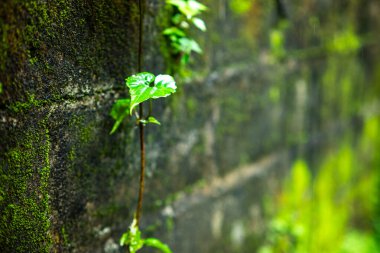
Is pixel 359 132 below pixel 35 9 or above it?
below

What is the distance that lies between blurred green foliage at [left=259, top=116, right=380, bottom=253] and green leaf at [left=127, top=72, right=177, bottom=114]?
169cm

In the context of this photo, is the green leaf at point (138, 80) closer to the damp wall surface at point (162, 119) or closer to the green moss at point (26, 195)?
the damp wall surface at point (162, 119)

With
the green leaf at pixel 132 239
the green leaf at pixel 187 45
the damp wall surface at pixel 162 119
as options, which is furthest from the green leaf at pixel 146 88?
the green leaf at pixel 132 239

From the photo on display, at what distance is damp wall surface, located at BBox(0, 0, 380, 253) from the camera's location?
1189mm

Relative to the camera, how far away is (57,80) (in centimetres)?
126

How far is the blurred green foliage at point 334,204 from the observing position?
111 inches

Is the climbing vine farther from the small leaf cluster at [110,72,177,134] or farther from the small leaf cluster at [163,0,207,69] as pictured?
the small leaf cluster at [163,0,207,69]

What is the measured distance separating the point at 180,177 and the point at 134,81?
2.49ft

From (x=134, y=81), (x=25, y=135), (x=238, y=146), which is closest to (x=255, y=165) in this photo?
(x=238, y=146)

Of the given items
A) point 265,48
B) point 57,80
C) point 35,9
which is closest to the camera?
point 35,9

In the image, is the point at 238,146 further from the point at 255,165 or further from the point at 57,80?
the point at 57,80

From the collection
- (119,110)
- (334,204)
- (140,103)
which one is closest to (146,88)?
(140,103)

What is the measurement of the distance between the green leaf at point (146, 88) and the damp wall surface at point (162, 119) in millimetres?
188

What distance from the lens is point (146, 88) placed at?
4.18ft
